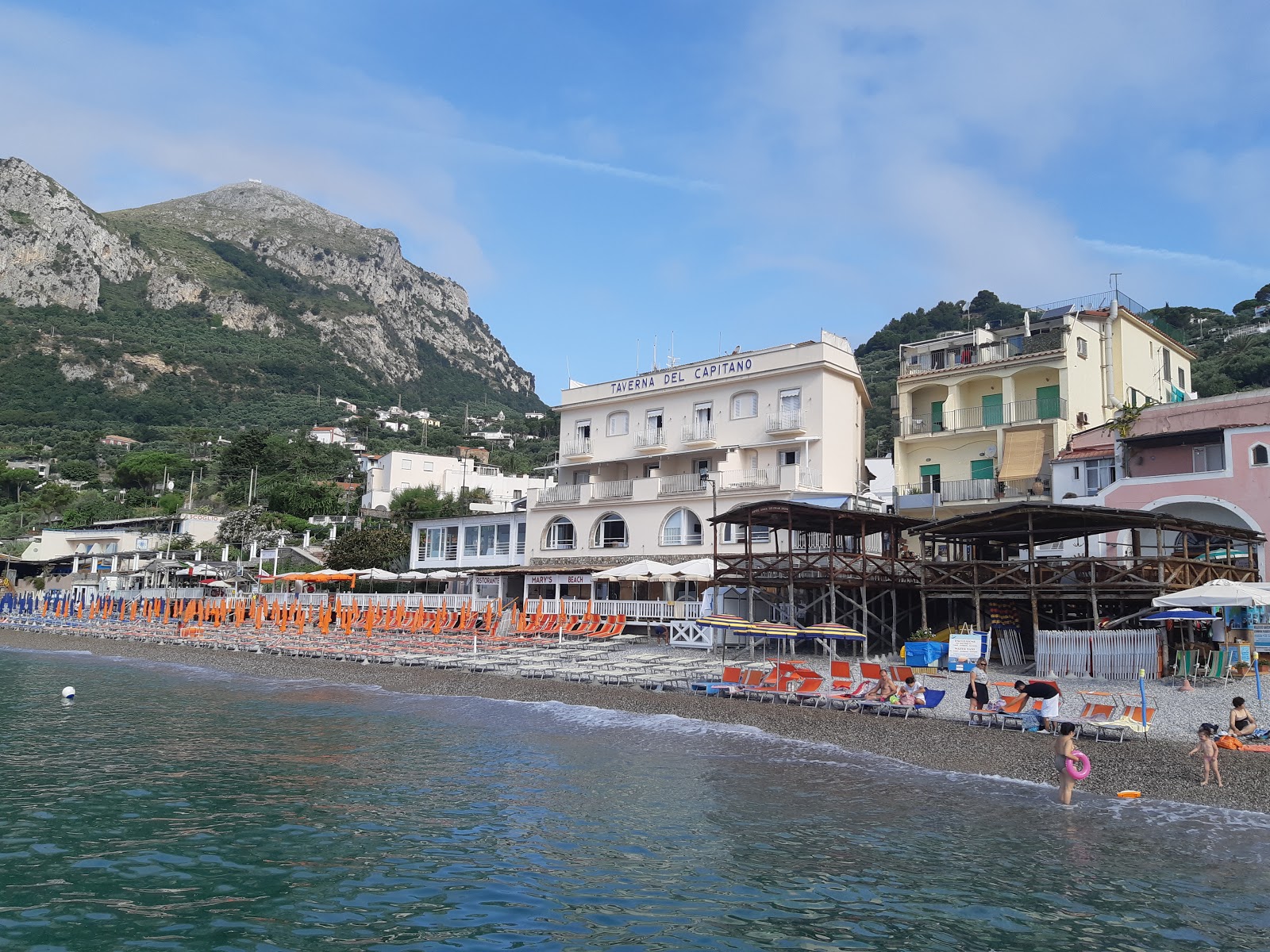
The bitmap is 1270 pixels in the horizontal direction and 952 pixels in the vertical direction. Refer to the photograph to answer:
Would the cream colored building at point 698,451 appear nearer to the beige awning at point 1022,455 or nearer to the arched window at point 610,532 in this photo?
the arched window at point 610,532

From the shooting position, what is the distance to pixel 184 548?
68.8 metres

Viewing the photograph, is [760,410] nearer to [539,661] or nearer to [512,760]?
[539,661]

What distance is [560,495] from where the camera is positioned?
142ft

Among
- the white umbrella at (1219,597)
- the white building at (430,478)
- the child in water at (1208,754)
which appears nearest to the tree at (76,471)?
the white building at (430,478)

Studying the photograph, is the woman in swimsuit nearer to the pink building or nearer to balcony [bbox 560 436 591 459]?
the pink building

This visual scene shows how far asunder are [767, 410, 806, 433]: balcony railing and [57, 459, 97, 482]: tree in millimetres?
83691

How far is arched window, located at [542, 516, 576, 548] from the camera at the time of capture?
1706 inches

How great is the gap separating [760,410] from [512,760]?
980 inches

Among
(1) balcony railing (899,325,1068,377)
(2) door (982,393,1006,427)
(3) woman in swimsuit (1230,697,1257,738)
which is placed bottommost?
(3) woman in swimsuit (1230,697,1257,738)

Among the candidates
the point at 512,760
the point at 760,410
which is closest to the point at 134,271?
the point at 760,410

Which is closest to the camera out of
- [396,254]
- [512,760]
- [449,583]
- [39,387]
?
[512,760]

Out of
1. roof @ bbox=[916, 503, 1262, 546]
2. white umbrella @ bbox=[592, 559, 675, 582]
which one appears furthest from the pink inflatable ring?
white umbrella @ bbox=[592, 559, 675, 582]

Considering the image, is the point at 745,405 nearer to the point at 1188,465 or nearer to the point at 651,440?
the point at 651,440

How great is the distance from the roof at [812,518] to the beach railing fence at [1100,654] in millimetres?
6325
